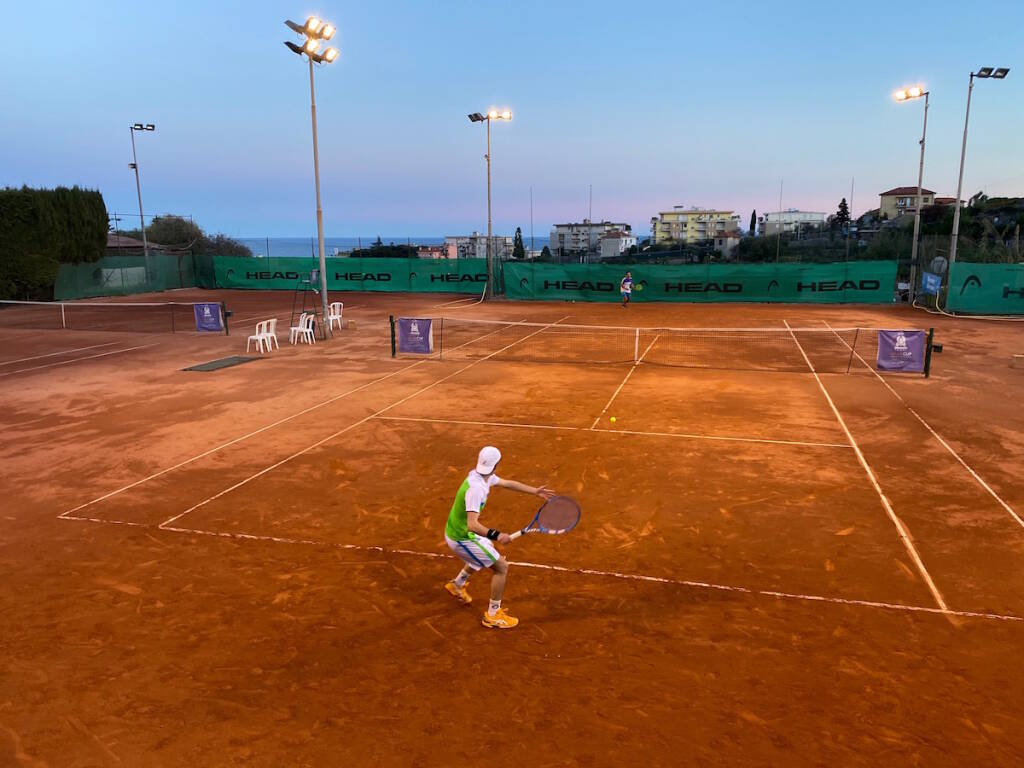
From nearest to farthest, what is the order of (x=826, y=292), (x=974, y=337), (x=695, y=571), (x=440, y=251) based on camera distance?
(x=695, y=571) → (x=974, y=337) → (x=826, y=292) → (x=440, y=251)

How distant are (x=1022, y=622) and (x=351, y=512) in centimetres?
748

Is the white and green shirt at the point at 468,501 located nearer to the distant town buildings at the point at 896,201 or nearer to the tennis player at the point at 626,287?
the tennis player at the point at 626,287

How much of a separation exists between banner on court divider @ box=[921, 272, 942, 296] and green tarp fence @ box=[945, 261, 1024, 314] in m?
0.61

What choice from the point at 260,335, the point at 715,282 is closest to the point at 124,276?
the point at 260,335

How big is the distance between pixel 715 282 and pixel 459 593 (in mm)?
34120

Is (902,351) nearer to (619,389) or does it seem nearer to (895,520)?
(619,389)

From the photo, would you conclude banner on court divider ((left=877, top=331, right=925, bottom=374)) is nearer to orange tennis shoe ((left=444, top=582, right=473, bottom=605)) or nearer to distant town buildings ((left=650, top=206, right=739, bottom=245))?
orange tennis shoe ((left=444, top=582, right=473, bottom=605))

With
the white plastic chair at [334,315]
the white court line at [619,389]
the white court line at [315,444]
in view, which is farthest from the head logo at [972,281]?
the white plastic chair at [334,315]

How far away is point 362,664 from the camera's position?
5918 millimetres

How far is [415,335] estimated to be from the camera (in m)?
21.0

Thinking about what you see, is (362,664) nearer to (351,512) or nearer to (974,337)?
(351,512)

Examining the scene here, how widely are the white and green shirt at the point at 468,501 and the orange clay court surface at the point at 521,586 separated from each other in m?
0.86

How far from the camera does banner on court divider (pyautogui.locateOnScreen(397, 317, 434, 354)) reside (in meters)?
21.0

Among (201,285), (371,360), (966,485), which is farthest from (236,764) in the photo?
(201,285)
